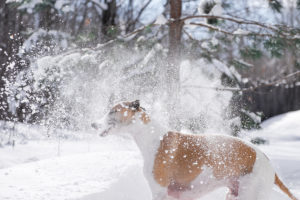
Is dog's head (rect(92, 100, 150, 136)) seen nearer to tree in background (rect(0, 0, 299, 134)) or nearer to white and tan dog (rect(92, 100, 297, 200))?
white and tan dog (rect(92, 100, 297, 200))

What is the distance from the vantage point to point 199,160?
2.89 m

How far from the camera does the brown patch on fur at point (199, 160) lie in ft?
9.39

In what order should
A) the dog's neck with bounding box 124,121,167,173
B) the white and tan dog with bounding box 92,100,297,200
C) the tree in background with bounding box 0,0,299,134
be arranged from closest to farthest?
1. the white and tan dog with bounding box 92,100,297,200
2. the dog's neck with bounding box 124,121,167,173
3. the tree in background with bounding box 0,0,299,134

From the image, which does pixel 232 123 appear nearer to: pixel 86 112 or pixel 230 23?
pixel 230 23

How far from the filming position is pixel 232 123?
614cm

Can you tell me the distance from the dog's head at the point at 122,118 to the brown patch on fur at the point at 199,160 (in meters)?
0.35

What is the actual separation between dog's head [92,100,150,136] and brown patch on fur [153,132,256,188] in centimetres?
35

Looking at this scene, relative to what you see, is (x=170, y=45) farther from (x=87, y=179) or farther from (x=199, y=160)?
(x=199, y=160)

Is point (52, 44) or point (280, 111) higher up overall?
point (52, 44)

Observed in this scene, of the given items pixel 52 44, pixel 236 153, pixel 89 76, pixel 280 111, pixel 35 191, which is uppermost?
pixel 52 44

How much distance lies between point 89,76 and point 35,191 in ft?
11.6

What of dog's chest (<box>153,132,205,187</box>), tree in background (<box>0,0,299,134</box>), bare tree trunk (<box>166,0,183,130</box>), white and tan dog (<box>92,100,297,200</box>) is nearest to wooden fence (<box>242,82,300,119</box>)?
tree in background (<box>0,0,299,134</box>)

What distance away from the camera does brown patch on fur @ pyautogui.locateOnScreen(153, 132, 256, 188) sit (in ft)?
9.39

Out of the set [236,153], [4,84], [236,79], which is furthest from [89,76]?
[236,153]
